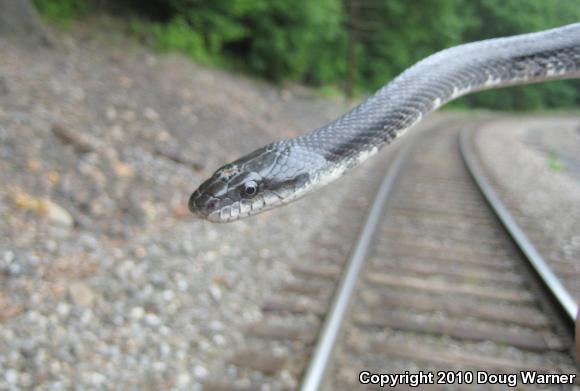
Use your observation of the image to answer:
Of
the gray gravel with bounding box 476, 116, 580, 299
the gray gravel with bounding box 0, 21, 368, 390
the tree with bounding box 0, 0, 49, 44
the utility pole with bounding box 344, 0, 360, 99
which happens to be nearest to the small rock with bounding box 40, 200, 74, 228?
the gray gravel with bounding box 0, 21, 368, 390

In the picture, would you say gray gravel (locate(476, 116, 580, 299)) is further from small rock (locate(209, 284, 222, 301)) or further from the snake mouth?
the snake mouth

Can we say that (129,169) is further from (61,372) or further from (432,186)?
(432,186)

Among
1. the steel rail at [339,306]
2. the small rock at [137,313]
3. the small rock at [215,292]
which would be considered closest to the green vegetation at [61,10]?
the steel rail at [339,306]

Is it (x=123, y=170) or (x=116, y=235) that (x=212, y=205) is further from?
(x=123, y=170)

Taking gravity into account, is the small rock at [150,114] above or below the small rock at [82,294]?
below

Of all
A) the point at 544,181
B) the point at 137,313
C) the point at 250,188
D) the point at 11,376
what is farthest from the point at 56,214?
the point at 544,181

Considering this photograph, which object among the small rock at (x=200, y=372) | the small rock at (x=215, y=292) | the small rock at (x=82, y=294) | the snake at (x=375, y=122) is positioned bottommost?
the small rock at (x=215, y=292)

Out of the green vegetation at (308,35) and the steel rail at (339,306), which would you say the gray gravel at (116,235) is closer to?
the steel rail at (339,306)
